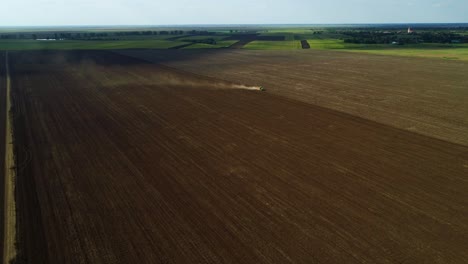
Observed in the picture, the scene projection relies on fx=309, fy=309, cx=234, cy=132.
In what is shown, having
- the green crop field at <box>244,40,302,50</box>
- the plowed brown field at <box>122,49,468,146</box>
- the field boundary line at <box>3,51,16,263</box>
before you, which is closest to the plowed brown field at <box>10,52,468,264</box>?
the field boundary line at <box>3,51,16,263</box>

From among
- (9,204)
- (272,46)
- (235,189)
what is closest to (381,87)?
(235,189)

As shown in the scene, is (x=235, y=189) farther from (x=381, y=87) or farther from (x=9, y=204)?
(x=381, y=87)

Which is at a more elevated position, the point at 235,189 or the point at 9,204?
the point at 9,204

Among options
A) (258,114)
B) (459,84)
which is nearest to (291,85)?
(258,114)

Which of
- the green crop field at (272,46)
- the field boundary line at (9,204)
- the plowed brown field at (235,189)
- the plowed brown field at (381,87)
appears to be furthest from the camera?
the green crop field at (272,46)

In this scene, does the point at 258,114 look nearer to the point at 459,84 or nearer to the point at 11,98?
the point at 11,98

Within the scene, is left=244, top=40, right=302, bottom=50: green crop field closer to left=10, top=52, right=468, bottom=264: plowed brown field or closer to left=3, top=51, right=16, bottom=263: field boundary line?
left=10, top=52, right=468, bottom=264: plowed brown field

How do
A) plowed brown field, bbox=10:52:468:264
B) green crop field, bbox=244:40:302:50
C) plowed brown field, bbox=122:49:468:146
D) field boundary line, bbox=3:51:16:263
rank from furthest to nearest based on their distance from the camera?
green crop field, bbox=244:40:302:50, plowed brown field, bbox=122:49:468:146, field boundary line, bbox=3:51:16:263, plowed brown field, bbox=10:52:468:264

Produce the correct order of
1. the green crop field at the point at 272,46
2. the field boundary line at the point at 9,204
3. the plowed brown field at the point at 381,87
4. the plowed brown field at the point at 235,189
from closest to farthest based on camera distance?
1. the plowed brown field at the point at 235,189
2. the field boundary line at the point at 9,204
3. the plowed brown field at the point at 381,87
4. the green crop field at the point at 272,46

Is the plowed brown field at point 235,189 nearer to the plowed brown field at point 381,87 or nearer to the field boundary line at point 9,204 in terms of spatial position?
the field boundary line at point 9,204

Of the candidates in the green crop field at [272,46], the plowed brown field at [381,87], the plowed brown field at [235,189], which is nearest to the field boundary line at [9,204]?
the plowed brown field at [235,189]
